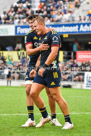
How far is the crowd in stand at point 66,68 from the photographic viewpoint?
2686cm

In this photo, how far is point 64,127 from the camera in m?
7.07

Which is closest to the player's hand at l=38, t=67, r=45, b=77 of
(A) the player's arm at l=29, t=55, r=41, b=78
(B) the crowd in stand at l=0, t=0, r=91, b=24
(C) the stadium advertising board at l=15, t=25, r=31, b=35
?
(A) the player's arm at l=29, t=55, r=41, b=78

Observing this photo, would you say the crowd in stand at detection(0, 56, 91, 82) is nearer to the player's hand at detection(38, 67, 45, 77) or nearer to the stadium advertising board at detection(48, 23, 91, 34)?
the stadium advertising board at detection(48, 23, 91, 34)

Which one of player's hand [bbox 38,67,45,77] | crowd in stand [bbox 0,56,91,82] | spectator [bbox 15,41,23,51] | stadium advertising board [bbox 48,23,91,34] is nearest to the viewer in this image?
player's hand [bbox 38,67,45,77]

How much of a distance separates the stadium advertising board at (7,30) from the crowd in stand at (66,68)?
3.15m

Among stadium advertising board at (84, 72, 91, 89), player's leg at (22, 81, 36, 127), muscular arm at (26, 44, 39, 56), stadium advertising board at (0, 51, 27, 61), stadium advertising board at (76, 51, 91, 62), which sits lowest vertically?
stadium advertising board at (84, 72, 91, 89)

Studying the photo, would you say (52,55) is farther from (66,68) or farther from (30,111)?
(66,68)

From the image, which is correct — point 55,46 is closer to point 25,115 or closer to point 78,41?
point 25,115

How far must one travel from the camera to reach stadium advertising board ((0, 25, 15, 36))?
33.2 meters

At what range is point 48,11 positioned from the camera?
32.4 meters

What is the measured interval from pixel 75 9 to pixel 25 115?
75.0 ft

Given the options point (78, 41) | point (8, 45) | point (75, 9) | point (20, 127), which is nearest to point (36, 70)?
point (20, 127)

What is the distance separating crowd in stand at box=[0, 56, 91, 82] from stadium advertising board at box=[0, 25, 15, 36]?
3.15m

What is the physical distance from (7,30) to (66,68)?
27.1 ft
